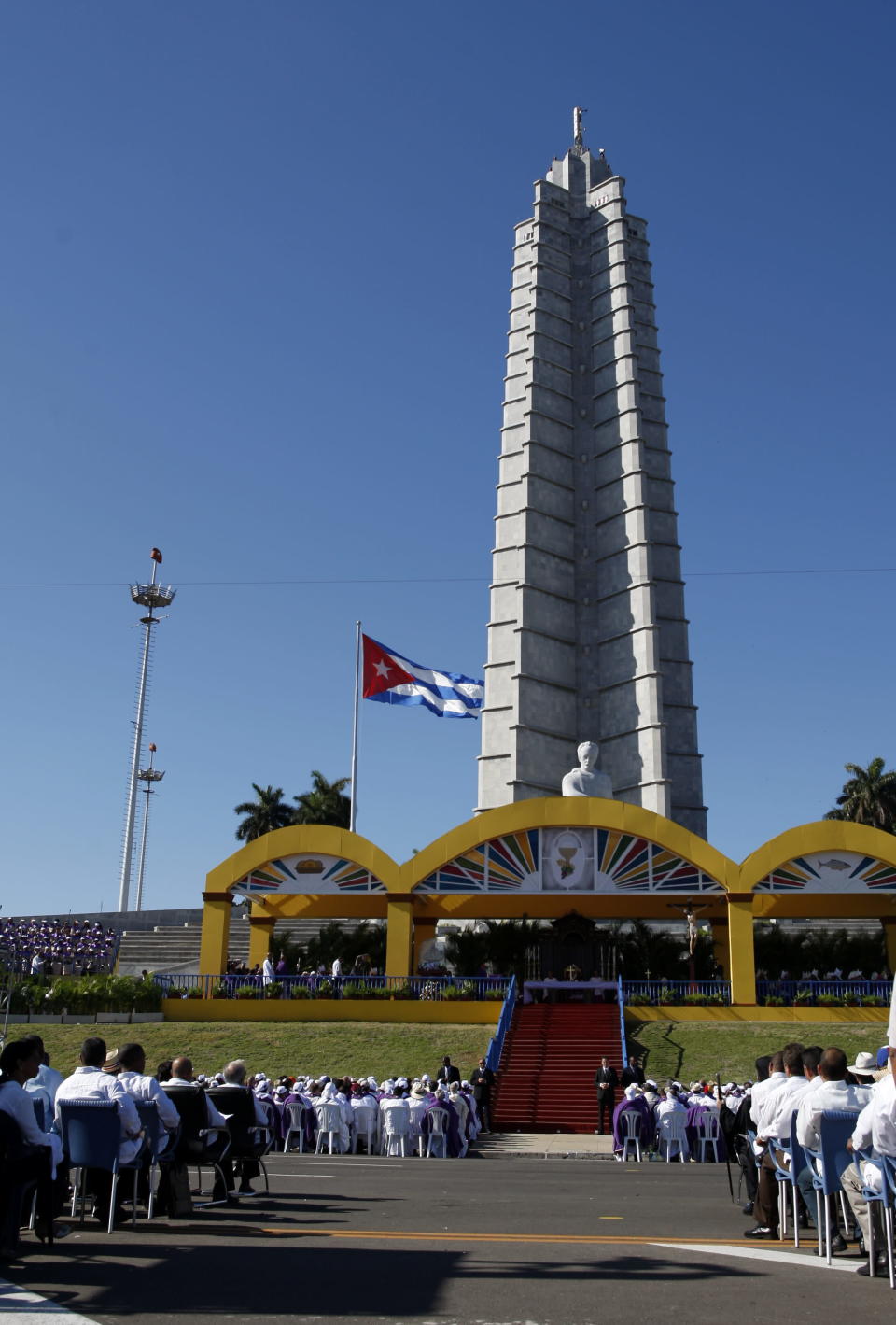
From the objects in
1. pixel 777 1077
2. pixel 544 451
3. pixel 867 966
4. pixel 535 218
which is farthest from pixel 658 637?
pixel 777 1077

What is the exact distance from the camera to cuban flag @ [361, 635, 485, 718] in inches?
1753

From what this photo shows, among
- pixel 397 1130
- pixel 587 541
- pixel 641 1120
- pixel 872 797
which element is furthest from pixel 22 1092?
pixel 872 797

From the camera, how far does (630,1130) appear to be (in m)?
19.4

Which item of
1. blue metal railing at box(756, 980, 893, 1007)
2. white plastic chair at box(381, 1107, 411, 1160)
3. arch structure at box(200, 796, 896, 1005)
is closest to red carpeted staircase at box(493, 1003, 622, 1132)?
white plastic chair at box(381, 1107, 411, 1160)

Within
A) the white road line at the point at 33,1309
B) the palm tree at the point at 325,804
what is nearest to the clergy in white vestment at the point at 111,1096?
the white road line at the point at 33,1309

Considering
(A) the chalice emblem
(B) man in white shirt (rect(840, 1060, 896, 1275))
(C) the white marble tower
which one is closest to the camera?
(B) man in white shirt (rect(840, 1060, 896, 1275))

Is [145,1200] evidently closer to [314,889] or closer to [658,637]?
[314,889]

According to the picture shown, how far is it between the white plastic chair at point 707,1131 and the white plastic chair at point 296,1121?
21.3 ft

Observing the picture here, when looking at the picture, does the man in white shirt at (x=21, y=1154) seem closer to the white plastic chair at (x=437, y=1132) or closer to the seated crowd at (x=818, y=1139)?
the seated crowd at (x=818, y=1139)

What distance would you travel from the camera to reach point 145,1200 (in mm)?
10344

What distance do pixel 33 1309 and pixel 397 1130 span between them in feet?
47.5

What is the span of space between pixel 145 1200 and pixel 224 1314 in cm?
494

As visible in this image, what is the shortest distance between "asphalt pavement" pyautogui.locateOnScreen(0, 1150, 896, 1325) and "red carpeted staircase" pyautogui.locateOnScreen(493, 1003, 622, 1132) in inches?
483

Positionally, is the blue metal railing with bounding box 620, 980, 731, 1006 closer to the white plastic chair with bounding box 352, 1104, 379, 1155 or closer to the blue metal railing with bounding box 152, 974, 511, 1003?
the blue metal railing with bounding box 152, 974, 511, 1003
